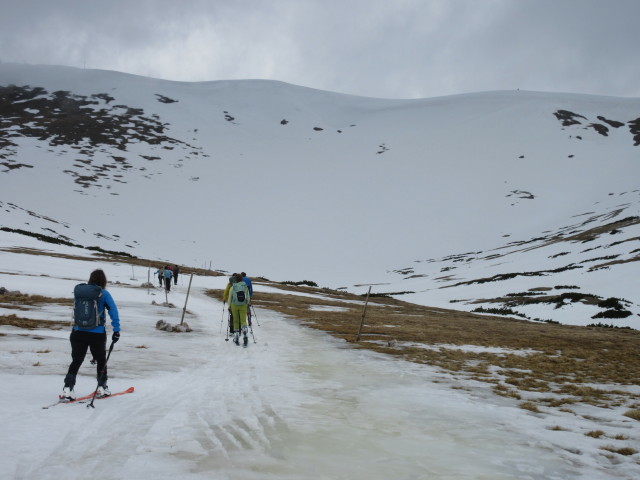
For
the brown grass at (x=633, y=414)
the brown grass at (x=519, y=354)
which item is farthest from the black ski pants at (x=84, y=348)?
the brown grass at (x=633, y=414)

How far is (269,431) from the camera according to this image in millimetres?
6730

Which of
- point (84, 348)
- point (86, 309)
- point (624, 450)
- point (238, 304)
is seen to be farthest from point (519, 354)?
point (86, 309)

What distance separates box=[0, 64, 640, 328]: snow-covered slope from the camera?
71.6m

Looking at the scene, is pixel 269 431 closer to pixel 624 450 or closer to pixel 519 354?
pixel 624 450

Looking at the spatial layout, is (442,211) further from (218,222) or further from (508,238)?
(218,222)

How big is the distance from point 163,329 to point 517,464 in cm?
1408

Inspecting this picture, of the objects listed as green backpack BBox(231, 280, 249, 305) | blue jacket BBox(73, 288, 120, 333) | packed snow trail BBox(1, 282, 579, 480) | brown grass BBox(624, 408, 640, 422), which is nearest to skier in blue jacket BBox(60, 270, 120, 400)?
blue jacket BBox(73, 288, 120, 333)

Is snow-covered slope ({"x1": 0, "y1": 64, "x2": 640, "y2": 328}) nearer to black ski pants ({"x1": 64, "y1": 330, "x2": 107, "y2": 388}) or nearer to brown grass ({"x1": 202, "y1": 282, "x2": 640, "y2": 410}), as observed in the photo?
brown grass ({"x1": 202, "y1": 282, "x2": 640, "y2": 410})

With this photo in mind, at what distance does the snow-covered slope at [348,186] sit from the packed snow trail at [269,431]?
30.0 metres

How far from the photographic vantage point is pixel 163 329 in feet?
56.3

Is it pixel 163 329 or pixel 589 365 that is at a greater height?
pixel 589 365

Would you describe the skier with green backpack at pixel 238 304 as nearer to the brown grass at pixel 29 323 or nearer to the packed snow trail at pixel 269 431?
the packed snow trail at pixel 269 431

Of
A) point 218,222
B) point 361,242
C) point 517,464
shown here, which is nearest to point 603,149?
point 361,242

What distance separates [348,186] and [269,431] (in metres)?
118
